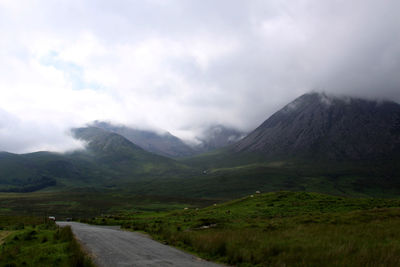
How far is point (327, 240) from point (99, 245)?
1656 centimetres

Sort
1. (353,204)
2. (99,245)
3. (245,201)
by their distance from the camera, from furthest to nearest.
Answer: (245,201), (353,204), (99,245)

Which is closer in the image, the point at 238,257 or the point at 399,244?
the point at 238,257

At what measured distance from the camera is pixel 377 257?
15.6 metres

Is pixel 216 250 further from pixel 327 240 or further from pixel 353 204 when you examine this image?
pixel 353 204

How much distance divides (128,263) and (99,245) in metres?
A: 6.99

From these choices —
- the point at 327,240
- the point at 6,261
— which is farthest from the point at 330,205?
the point at 6,261

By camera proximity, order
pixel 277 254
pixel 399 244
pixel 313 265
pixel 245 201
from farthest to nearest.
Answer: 1. pixel 245 201
2. pixel 399 244
3. pixel 277 254
4. pixel 313 265

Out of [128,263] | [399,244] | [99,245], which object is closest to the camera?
[128,263]

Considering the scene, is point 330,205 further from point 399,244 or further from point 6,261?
point 6,261

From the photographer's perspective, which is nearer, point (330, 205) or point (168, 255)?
point (168, 255)

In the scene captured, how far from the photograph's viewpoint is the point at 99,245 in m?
22.5

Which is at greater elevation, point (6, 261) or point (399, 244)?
point (6, 261)

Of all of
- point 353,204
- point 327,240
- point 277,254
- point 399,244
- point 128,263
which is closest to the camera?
point 128,263

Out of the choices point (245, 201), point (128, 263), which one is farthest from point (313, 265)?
point (245, 201)
